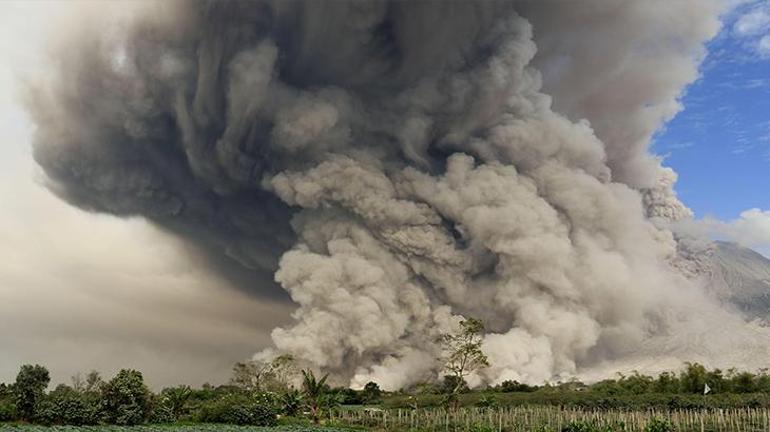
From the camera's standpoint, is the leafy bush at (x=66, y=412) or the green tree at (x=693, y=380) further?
the green tree at (x=693, y=380)

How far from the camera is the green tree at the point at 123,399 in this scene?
42688mm

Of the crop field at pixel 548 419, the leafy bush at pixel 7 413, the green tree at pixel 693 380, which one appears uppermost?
the green tree at pixel 693 380

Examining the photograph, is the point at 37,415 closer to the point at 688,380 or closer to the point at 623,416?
the point at 623,416

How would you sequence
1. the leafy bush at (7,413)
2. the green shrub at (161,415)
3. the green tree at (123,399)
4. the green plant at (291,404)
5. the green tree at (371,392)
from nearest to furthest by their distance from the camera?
the leafy bush at (7,413) → the green tree at (123,399) → the green shrub at (161,415) → the green plant at (291,404) → the green tree at (371,392)

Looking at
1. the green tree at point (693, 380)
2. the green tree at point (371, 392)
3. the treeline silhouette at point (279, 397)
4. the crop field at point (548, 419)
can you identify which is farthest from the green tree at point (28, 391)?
the green tree at point (693, 380)

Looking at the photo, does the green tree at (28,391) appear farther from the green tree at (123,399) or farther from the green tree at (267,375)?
the green tree at (267,375)

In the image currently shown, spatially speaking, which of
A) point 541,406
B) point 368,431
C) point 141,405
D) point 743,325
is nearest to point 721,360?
point 743,325

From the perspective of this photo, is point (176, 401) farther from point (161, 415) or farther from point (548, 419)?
point (548, 419)

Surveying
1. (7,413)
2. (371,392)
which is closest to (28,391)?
(7,413)

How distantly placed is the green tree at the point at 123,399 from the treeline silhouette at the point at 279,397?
0.20ft

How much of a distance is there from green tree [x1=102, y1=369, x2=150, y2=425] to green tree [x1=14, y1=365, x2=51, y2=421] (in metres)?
3.72

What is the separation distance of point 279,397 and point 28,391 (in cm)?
2824

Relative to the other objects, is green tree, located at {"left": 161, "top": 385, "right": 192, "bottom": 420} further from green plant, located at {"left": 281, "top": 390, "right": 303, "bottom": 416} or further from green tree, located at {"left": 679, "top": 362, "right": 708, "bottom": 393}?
green tree, located at {"left": 679, "top": 362, "right": 708, "bottom": 393}

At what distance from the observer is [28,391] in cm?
4103
